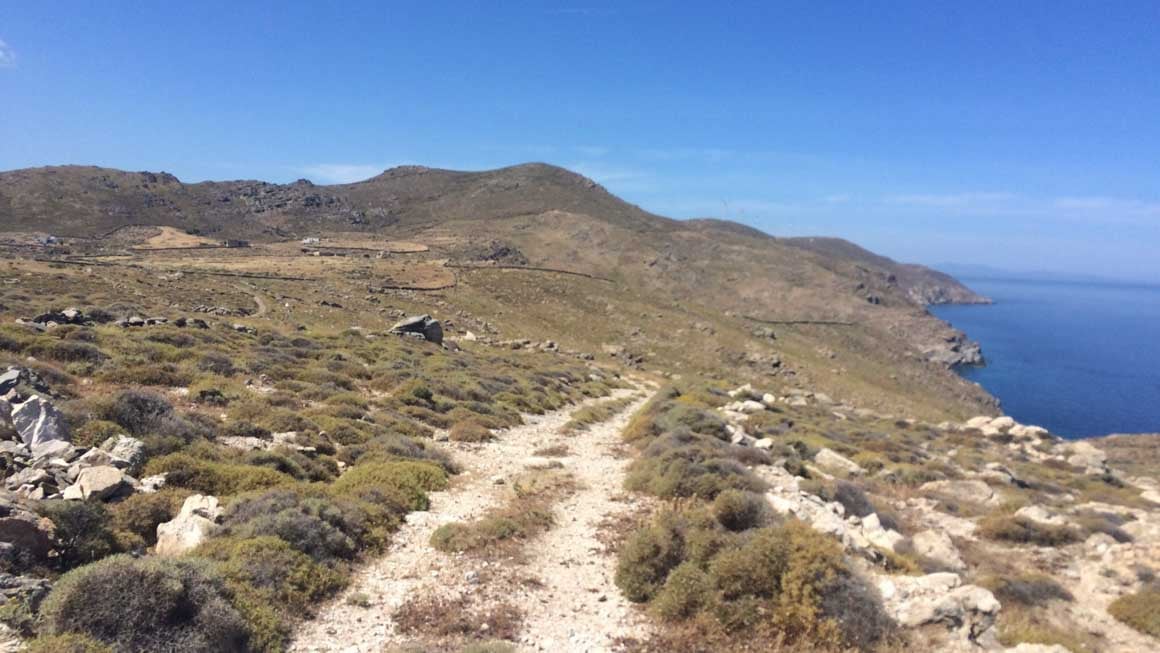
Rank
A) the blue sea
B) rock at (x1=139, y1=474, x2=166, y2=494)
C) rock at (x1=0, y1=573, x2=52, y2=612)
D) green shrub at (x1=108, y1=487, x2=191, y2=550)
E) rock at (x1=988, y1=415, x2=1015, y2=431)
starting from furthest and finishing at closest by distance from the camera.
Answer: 1. the blue sea
2. rock at (x1=988, y1=415, x2=1015, y2=431)
3. rock at (x1=139, y1=474, x2=166, y2=494)
4. green shrub at (x1=108, y1=487, x2=191, y2=550)
5. rock at (x1=0, y1=573, x2=52, y2=612)

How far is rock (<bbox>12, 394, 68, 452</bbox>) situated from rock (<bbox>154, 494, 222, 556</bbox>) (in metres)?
3.07

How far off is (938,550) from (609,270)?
113054 millimetres

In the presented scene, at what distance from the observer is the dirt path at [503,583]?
7551 millimetres

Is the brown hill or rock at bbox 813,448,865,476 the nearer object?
rock at bbox 813,448,865,476

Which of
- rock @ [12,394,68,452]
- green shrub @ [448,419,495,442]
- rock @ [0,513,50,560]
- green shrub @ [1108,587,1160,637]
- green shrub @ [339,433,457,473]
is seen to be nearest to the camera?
rock @ [0,513,50,560]

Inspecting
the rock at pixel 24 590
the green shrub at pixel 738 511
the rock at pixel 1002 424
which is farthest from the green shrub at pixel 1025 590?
the rock at pixel 1002 424

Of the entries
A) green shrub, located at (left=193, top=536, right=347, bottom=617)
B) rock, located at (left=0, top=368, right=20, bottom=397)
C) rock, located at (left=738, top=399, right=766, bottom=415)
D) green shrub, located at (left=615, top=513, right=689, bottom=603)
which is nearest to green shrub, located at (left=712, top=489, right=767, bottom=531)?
green shrub, located at (left=615, top=513, right=689, bottom=603)

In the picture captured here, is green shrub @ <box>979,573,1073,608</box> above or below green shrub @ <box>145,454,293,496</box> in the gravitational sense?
below

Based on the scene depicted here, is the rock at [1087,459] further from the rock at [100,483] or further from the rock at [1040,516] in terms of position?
the rock at [100,483]

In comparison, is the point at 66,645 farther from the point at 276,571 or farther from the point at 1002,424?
the point at 1002,424

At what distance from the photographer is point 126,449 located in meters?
10.4

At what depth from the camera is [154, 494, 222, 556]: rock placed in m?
8.23

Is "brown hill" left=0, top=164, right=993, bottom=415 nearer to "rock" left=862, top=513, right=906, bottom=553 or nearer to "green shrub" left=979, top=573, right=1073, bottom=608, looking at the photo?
"rock" left=862, top=513, right=906, bottom=553

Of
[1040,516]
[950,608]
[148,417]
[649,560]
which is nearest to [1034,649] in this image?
[950,608]
